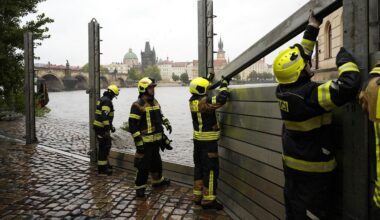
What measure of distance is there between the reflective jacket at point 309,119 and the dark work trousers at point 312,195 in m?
0.06

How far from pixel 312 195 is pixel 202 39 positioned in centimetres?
401

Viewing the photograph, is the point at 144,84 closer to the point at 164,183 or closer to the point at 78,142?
the point at 164,183

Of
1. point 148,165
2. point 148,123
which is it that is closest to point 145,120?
point 148,123

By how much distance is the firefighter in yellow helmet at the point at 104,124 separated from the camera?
24.8 feet

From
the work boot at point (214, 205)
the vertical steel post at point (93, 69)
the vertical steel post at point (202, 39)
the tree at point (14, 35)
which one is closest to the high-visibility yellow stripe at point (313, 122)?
the work boot at point (214, 205)

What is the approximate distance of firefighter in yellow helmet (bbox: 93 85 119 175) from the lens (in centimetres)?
755

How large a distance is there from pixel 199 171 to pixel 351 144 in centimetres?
320

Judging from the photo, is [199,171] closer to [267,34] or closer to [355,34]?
[267,34]

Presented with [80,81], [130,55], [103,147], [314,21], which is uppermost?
[130,55]

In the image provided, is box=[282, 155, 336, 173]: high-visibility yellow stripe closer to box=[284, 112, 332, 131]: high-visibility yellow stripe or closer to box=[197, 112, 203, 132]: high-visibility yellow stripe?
box=[284, 112, 332, 131]: high-visibility yellow stripe

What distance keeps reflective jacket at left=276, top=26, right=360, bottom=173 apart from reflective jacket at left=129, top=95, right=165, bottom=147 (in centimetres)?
350

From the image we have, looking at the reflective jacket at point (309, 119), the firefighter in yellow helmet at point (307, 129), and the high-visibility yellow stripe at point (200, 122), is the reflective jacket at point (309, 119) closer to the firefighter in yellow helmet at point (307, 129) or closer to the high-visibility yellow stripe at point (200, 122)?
the firefighter in yellow helmet at point (307, 129)

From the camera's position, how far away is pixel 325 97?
259cm

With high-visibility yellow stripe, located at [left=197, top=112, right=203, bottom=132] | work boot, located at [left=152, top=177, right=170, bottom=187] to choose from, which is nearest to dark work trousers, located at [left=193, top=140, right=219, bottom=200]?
high-visibility yellow stripe, located at [left=197, top=112, right=203, bottom=132]
